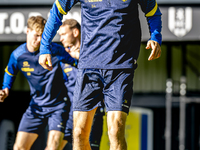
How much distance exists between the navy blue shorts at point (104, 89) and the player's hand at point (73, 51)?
3.25 feet

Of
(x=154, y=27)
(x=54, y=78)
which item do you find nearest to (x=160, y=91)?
(x=54, y=78)

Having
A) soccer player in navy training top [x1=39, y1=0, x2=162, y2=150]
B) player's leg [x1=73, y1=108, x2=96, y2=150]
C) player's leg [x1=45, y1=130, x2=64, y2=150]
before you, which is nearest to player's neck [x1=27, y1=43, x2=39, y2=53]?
player's leg [x1=45, y1=130, x2=64, y2=150]

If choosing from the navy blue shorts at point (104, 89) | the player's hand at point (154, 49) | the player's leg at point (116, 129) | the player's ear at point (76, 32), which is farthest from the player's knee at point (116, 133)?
the player's ear at point (76, 32)

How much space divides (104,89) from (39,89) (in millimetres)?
1453

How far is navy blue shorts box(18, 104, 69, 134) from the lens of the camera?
12.0 feet

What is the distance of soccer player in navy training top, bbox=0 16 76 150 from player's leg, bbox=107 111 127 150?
1402 mm

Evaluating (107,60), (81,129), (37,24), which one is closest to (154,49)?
(107,60)

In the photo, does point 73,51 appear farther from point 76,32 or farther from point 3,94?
point 3,94

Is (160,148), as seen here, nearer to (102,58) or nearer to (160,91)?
(160,91)

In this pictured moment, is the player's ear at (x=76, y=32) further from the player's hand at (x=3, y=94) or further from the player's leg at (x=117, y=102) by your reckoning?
the player's leg at (x=117, y=102)

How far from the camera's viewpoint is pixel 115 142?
7.49ft

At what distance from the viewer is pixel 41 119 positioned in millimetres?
3756

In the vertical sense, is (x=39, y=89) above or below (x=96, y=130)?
above

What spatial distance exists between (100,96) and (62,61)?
1.27 meters
